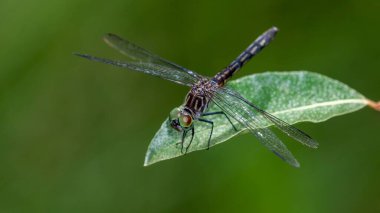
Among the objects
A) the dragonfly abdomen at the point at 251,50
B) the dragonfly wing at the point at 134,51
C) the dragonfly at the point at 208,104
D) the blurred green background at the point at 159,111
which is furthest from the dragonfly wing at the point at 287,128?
the blurred green background at the point at 159,111

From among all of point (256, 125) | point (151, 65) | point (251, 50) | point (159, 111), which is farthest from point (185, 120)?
point (159, 111)

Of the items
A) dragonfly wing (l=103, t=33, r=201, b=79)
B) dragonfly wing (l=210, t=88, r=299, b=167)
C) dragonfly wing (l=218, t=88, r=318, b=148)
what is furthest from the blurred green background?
dragonfly wing (l=218, t=88, r=318, b=148)

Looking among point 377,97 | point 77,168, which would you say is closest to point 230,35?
point 377,97

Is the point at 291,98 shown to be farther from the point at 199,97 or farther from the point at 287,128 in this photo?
the point at 199,97

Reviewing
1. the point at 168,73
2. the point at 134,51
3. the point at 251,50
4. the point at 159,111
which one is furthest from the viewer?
the point at 159,111

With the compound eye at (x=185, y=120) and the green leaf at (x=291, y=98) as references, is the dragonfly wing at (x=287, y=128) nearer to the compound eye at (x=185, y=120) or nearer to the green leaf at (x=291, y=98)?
the green leaf at (x=291, y=98)

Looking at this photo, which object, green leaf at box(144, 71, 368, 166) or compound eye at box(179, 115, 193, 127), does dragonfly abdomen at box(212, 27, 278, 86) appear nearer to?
compound eye at box(179, 115, 193, 127)
